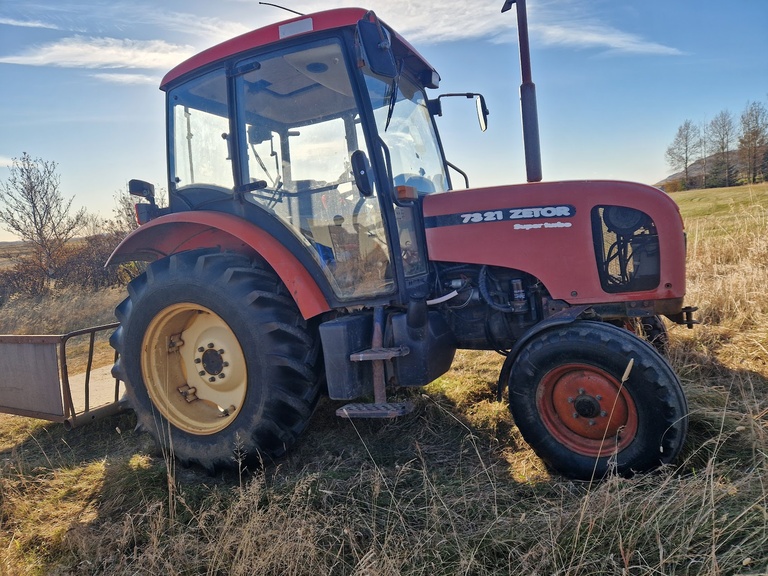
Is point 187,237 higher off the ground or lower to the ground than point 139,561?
higher

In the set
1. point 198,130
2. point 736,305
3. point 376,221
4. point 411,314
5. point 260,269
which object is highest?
point 198,130

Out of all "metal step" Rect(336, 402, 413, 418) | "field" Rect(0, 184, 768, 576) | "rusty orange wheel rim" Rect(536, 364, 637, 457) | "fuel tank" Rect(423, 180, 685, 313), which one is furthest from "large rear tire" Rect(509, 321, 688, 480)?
"metal step" Rect(336, 402, 413, 418)

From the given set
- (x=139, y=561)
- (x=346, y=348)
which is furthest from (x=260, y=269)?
(x=139, y=561)

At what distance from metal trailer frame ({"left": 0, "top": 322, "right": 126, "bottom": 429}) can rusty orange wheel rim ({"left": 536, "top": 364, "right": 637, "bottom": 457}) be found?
9.58 feet

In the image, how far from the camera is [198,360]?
328 centimetres

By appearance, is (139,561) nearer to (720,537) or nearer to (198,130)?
(720,537)

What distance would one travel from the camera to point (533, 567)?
6.02ft

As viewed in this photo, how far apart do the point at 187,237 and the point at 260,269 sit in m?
0.78

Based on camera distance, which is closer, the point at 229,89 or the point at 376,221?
the point at 376,221

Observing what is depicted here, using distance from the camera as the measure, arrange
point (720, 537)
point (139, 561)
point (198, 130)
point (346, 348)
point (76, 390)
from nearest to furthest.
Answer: point (720, 537) → point (139, 561) → point (346, 348) → point (198, 130) → point (76, 390)

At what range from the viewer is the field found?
1862 millimetres

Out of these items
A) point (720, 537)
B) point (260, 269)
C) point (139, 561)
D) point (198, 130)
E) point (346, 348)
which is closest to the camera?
point (720, 537)

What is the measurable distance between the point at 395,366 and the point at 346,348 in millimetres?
306

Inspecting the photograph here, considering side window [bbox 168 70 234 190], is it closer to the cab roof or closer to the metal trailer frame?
the cab roof
